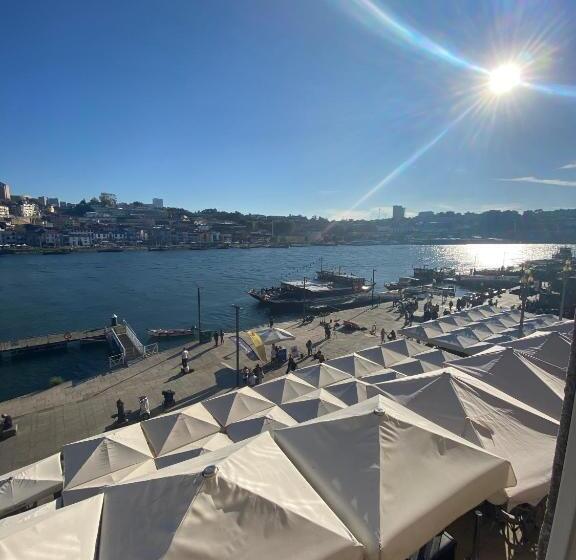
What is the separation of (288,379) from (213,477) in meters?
7.00

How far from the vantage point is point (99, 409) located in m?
11.8

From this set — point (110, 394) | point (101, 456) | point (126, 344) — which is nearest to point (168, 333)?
point (126, 344)

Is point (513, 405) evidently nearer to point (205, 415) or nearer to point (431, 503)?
point (431, 503)

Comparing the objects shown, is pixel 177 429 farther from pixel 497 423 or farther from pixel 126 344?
pixel 126 344

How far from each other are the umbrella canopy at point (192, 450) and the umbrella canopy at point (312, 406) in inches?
59.5

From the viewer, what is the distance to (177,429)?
7.79 metres

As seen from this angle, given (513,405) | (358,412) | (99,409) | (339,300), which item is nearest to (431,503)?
(358,412)

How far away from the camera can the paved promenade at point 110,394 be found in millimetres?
10086

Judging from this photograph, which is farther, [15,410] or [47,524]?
[15,410]

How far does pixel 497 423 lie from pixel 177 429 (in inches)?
240

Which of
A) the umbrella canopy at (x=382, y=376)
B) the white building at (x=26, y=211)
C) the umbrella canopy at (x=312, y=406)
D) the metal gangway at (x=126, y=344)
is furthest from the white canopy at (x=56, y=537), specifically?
the white building at (x=26, y=211)

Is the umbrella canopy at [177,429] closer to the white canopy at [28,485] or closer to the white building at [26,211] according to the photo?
the white canopy at [28,485]

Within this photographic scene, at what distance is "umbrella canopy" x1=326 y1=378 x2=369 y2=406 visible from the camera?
842cm

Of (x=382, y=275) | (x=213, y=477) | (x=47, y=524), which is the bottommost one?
(x=382, y=275)
